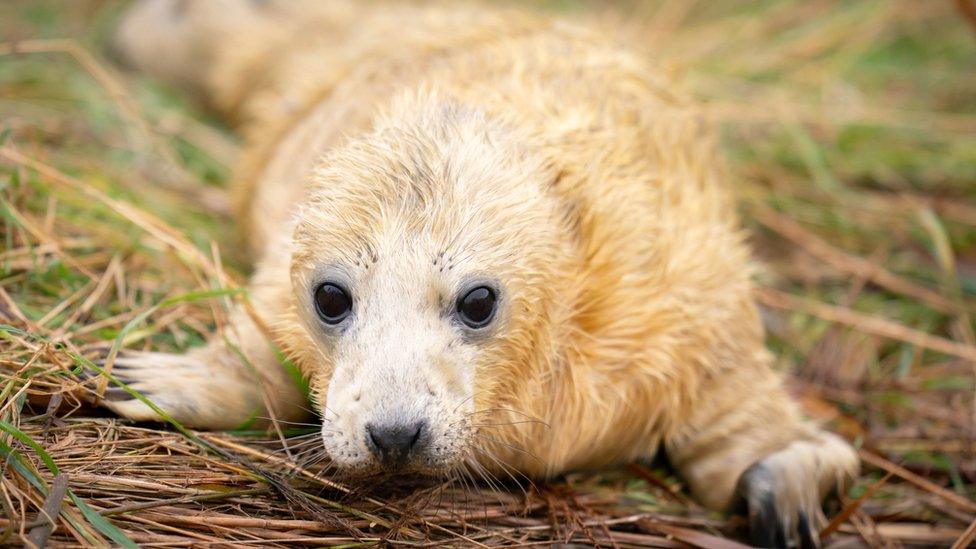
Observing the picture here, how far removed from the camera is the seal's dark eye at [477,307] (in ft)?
8.66

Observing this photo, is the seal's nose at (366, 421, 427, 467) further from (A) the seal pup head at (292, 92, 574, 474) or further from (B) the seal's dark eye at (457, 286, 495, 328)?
(B) the seal's dark eye at (457, 286, 495, 328)

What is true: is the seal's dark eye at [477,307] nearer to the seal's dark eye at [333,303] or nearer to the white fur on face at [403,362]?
the white fur on face at [403,362]

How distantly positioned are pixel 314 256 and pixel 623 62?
185 cm

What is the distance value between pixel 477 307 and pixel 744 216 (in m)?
2.79

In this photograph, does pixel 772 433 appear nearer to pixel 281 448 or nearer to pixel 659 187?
pixel 659 187

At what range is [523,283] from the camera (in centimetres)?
273

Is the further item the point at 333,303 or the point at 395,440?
the point at 333,303

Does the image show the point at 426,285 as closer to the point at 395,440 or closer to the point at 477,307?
the point at 477,307

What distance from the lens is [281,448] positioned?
2.96 metres

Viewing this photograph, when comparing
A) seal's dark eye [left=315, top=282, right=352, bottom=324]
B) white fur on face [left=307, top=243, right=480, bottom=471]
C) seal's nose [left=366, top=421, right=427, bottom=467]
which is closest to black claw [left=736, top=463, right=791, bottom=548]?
white fur on face [left=307, top=243, right=480, bottom=471]

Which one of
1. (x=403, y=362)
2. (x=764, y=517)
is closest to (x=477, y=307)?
(x=403, y=362)

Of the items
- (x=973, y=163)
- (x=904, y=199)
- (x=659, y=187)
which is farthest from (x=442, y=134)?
(x=973, y=163)

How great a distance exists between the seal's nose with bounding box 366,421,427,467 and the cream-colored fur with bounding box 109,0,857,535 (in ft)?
0.12

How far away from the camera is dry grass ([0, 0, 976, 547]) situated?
2695mm
